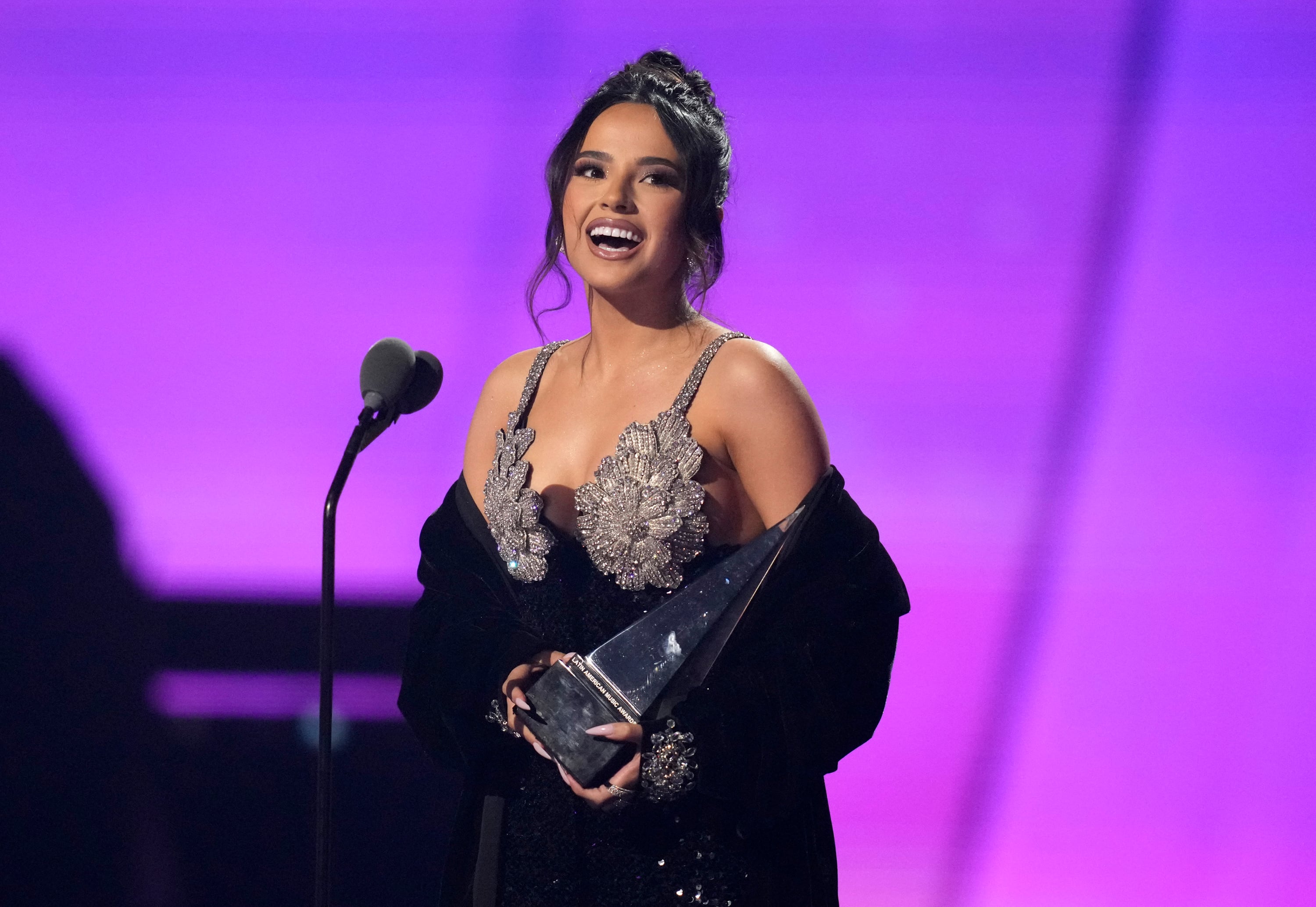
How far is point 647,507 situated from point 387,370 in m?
0.37

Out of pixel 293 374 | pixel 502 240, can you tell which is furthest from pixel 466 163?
pixel 293 374

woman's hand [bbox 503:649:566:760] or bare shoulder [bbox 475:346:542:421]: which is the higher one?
bare shoulder [bbox 475:346:542:421]

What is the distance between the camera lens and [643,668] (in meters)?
1.42

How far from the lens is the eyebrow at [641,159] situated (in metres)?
1.56

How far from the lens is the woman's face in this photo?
1.54 metres

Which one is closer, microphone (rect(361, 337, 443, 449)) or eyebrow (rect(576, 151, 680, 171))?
microphone (rect(361, 337, 443, 449))

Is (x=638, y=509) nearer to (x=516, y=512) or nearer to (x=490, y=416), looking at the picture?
(x=516, y=512)

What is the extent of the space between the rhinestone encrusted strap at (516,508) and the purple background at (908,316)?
27.2 inches

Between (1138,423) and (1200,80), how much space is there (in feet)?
2.15

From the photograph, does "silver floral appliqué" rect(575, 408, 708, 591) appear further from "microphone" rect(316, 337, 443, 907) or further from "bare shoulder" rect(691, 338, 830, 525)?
"microphone" rect(316, 337, 443, 907)

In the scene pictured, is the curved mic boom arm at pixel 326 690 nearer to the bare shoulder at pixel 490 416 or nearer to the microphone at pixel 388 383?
the microphone at pixel 388 383

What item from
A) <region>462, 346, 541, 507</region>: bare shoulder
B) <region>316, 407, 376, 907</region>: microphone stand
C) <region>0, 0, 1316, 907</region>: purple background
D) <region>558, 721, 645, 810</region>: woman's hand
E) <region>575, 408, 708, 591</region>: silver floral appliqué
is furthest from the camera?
<region>0, 0, 1316, 907</region>: purple background

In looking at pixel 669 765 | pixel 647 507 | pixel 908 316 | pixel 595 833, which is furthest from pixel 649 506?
pixel 908 316

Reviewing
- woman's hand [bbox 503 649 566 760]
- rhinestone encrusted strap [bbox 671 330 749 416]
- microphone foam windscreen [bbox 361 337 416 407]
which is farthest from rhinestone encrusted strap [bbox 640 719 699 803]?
microphone foam windscreen [bbox 361 337 416 407]
